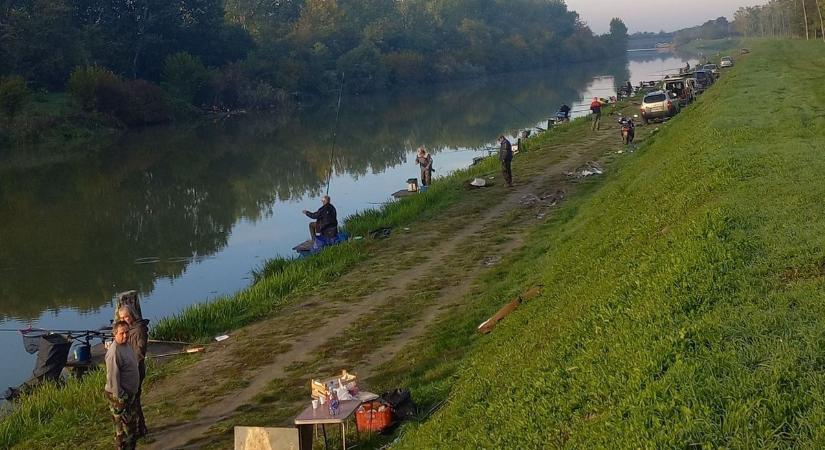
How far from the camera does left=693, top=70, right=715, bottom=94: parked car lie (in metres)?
56.9

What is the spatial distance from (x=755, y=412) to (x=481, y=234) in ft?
49.5

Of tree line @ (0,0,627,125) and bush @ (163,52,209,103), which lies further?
bush @ (163,52,209,103)

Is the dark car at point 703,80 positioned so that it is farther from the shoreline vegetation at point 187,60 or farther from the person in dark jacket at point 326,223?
the shoreline vegetation at point 187,60

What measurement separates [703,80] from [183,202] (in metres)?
39.4

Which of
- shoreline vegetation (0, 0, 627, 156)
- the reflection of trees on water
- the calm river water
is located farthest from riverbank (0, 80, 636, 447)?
shoreline vegetation (0, 0, 627, 156)

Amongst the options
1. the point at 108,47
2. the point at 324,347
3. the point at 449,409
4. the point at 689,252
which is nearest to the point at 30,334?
the point at 324,347

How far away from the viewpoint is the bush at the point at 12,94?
62.9 m

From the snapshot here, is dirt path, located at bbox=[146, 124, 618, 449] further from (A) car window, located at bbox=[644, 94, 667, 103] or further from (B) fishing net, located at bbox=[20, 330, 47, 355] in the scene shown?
(A) car window, located at bbox=[644, 94, 667, 103]

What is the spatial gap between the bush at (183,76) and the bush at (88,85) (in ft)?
40.5

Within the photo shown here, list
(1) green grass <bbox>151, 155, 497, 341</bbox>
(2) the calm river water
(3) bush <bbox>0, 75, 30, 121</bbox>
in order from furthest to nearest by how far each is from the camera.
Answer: (3) bush <bbox>0, 75, 30, 121</bbox>, (2) the calm river water, (1) green grass <bbox>151, 155, 497, 341</bbox>

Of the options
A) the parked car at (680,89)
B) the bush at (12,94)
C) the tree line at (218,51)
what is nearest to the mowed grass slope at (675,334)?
the parked car at (680,89)

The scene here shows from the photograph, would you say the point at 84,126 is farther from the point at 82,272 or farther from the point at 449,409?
the point at 449,409

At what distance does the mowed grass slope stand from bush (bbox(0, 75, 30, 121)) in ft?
189

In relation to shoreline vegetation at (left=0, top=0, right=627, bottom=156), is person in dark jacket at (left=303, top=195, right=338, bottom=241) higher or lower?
lower
